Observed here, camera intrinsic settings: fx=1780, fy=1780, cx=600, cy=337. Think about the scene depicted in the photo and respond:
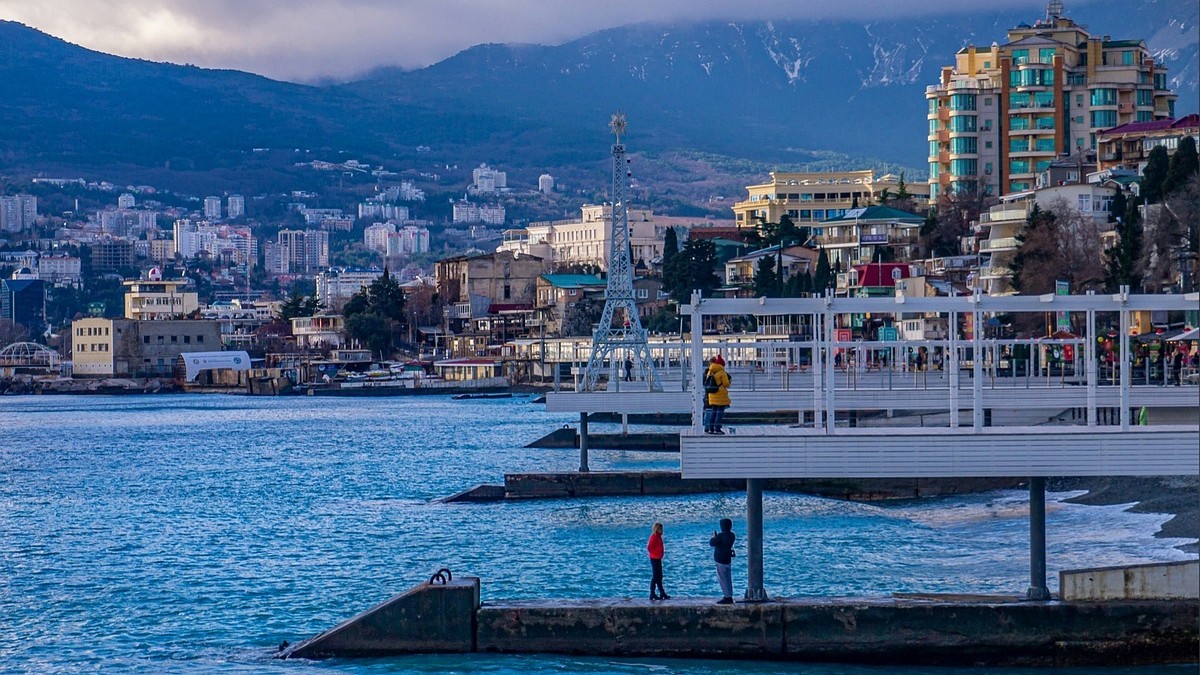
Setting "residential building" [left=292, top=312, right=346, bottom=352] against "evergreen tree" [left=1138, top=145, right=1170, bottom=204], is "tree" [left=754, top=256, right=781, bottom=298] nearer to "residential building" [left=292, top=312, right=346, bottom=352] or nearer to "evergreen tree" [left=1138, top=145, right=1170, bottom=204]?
"evergreen tree" [left=1138, top=145, right=1170, bottom=204]

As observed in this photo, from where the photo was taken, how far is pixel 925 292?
100500mm

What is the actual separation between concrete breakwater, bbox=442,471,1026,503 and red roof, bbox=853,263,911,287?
6280cm

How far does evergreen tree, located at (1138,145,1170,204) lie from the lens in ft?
277

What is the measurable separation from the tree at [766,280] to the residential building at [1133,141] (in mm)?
21945

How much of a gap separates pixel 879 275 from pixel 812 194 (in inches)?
2461

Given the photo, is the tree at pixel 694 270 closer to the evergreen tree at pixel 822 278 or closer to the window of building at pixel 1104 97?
the evergreen tree at pixel 822 278

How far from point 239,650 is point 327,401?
382 feet

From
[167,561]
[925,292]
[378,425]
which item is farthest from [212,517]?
[925,292]

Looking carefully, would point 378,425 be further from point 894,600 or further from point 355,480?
point 894,600

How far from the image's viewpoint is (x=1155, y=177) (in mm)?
85000

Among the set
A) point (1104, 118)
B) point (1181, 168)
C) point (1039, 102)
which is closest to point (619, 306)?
point (1181, 168)

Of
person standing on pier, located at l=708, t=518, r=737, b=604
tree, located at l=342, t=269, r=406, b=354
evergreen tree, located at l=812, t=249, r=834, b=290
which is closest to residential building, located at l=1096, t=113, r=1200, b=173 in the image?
evergreen tree, located at l=812, t=249, r=834, b=290

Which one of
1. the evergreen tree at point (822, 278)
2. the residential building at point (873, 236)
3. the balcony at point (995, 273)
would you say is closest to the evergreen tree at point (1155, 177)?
the balcony at point (995, 273)

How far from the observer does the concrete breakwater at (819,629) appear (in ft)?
75.1
